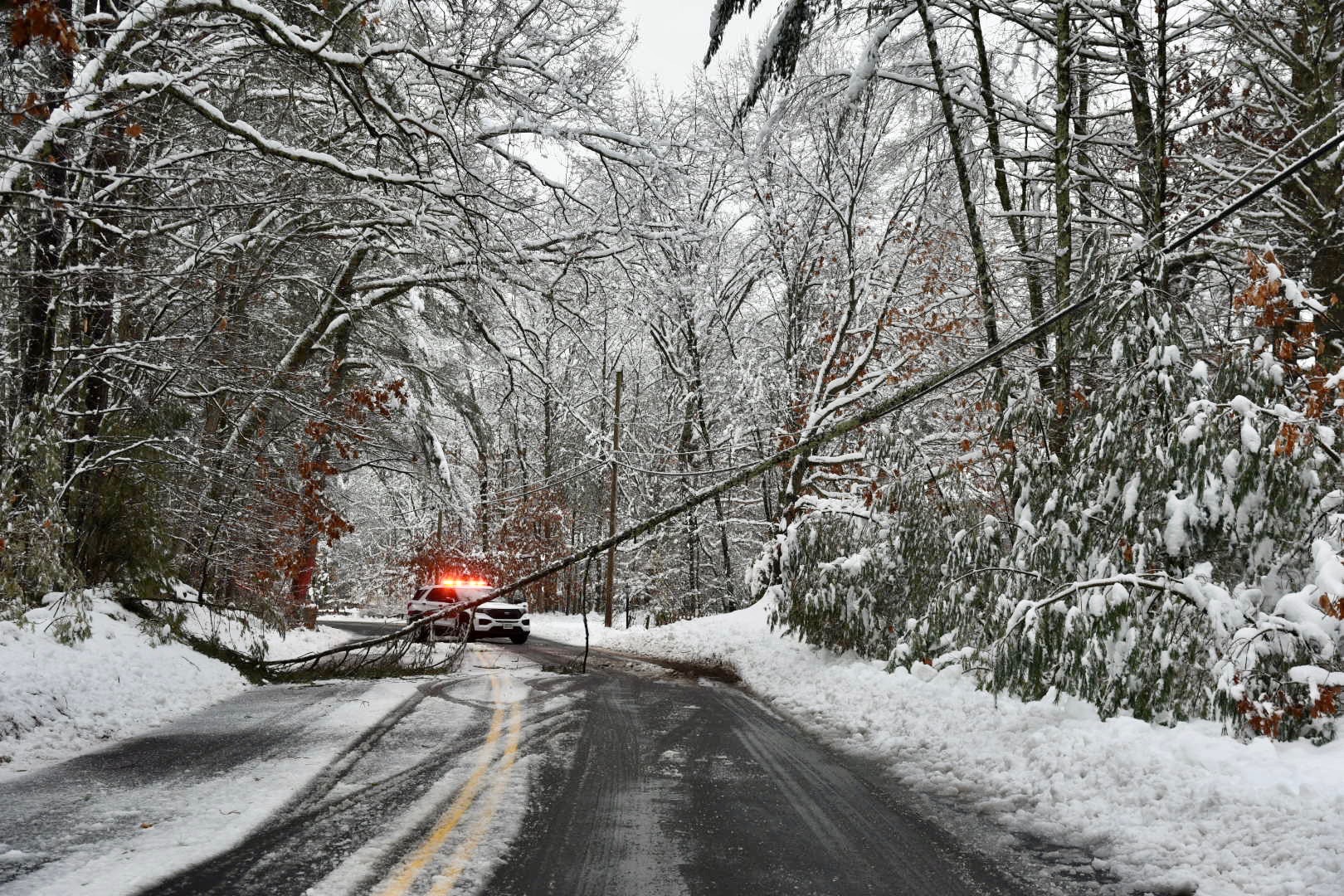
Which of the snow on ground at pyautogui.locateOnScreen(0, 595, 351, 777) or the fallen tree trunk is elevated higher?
the fallen tree trunk

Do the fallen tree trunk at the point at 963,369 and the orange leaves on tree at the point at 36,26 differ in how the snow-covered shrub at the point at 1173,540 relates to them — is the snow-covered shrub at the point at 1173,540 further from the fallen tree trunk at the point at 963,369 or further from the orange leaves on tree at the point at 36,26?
the orange leaves on tree at the point at 36,26

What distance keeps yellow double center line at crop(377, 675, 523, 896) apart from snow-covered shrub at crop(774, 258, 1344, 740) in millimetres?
4671

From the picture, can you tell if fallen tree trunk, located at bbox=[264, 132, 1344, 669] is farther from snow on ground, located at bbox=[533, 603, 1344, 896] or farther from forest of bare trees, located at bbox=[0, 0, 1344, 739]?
snow on ground, located at bbox=[533, 603, 1344, 896]

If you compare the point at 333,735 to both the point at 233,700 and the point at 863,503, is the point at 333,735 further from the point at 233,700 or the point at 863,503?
the point at 863,503

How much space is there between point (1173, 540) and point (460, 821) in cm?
613

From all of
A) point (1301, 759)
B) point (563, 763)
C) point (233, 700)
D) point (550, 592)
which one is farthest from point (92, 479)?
point (550, 592)

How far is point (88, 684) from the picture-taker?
827cm

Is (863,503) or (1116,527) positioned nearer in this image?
(1116,527)

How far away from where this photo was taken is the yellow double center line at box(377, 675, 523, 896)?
14.2 feet

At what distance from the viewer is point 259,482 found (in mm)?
11609

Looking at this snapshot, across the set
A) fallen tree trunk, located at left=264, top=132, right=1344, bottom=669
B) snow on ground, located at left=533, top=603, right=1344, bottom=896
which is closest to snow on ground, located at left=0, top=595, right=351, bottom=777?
fallen tree trunk, located at left=264, top=132, right=1344, bottom=669

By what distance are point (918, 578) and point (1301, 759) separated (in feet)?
19.2

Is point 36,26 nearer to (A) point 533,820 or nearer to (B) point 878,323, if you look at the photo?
(A) point 533,820

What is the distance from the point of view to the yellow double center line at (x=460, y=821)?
4.33 meters
